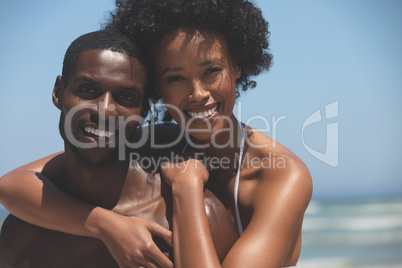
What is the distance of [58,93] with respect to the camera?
9.70ft

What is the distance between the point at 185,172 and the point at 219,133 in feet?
2.64

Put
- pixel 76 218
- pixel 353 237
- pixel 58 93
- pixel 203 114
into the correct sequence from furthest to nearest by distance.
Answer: pixel 353 237
pixel 203 114
pixel 58 93
pixel 76 218

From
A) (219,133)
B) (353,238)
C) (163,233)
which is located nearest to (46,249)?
(163,233)

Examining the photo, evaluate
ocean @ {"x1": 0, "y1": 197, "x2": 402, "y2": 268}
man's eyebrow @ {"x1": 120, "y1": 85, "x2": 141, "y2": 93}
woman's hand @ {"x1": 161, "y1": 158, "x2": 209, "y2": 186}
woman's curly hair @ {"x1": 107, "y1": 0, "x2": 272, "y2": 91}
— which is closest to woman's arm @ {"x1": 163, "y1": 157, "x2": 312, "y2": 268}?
woman's hand @ {"x1": 161, "y1": 158, "x2": 209, "y2": 186}

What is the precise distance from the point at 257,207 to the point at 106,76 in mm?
1205

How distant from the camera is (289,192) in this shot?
9.68 ft

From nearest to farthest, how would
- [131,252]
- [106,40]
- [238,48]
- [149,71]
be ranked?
1. [131,252]
2. [106,40]
3. [149,71]
4. [238,48]

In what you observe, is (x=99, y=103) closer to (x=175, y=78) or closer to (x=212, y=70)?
(x=175, y=78)

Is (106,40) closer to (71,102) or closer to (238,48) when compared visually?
(71,102)

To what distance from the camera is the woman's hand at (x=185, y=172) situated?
273 centimetres

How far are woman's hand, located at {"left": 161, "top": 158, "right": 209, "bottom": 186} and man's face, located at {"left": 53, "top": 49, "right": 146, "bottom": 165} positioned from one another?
324 mm

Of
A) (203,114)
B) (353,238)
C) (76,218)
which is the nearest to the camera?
(76,218)

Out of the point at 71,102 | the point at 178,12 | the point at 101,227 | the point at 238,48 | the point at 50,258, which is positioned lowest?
the point at 50,258

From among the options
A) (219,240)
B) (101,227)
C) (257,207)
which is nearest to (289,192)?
(257,207)
